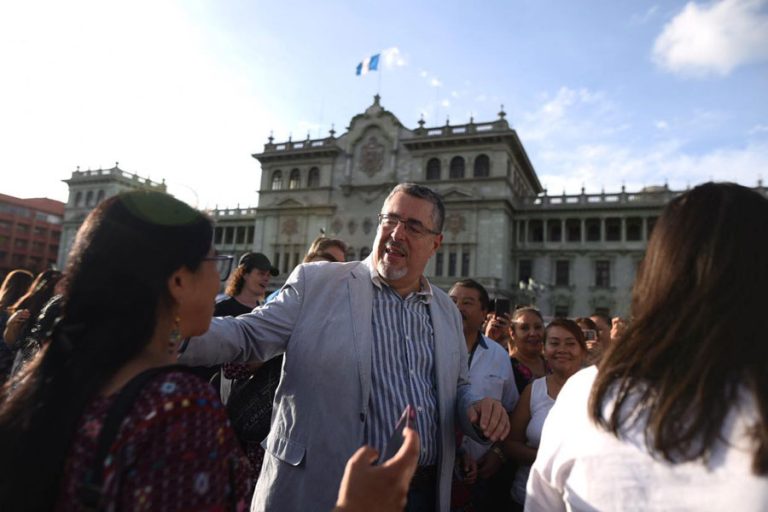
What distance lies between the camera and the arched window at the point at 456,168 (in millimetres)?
33866

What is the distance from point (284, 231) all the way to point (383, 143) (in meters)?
10.4

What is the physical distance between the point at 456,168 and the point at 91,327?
111 ft

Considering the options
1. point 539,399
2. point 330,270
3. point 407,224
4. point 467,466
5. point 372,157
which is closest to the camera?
point 330,270

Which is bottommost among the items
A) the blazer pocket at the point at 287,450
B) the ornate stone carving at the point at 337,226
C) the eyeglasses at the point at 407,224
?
the blazer pocket at the point at 287,450

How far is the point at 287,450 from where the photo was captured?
2381 millimetres

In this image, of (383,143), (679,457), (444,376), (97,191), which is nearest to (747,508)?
(679,457)

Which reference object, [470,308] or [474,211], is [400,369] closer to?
[470,308]

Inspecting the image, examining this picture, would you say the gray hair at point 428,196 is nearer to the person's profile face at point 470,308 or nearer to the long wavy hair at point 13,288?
the person's profile face at point 470,308

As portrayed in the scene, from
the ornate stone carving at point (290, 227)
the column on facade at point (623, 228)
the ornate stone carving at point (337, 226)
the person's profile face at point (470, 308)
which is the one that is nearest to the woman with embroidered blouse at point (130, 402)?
the person's profile face at point (470, 308)

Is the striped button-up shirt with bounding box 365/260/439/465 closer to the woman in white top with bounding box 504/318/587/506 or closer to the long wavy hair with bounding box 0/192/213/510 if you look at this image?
the woman in white top with bounding box 504/318/587/506

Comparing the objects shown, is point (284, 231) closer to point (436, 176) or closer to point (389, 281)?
point (436, 176)

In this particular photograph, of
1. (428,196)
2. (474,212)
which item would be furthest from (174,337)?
(474,212)

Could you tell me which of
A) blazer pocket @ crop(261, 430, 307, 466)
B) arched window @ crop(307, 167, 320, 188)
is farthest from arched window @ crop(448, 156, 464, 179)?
blazer pocket @ crop(261, 430, 307, 466)

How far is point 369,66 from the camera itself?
35312 millimetres
